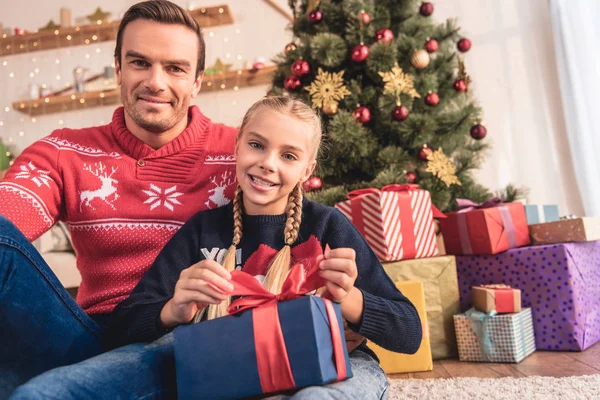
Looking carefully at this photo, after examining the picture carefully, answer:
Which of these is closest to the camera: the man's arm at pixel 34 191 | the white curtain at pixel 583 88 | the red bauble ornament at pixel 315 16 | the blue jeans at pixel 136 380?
the blue jeans at pixel 136 380

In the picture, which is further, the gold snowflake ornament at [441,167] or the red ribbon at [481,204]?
the gold snowflake ornament at [441,167]

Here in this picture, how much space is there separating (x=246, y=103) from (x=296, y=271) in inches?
127

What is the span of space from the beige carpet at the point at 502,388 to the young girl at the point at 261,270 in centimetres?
48

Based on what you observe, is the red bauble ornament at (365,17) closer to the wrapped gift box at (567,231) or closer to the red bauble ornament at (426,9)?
the red bauble ornament at (426,9)

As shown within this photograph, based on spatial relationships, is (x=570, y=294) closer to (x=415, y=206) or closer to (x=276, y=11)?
(x=415, y=206)

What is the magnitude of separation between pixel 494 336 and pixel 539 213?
2.12 feet

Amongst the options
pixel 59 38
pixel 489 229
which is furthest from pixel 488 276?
pixel 59 38

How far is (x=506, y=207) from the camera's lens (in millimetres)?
1886

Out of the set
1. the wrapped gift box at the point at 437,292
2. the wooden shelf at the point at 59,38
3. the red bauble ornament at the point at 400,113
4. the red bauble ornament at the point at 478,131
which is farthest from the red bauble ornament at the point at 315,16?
Answer: the wooden shelf at the point at 59,38

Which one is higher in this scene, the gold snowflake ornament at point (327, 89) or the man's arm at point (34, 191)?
the gold snowflake ornament at point (327, 89)

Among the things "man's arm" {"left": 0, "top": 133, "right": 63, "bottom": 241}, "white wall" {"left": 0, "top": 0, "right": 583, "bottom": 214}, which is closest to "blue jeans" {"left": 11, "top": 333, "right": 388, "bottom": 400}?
"man's arm" {"left": 0, "top": 133, "right": 63, "bottom": 241}

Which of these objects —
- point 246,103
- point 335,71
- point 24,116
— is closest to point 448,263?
point 335,71

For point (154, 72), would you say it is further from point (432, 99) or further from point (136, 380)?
point (432, 99)

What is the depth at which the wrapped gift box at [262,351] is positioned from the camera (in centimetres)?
66
